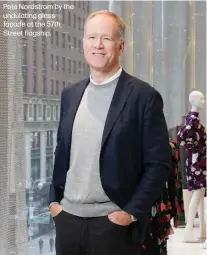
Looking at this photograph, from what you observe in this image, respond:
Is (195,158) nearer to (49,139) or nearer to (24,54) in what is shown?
(49,139)

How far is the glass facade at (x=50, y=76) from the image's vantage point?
2.37 meters

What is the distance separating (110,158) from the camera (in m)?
1.61

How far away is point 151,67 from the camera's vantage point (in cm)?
255

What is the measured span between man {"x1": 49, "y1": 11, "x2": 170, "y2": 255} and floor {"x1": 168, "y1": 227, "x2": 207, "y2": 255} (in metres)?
1.57

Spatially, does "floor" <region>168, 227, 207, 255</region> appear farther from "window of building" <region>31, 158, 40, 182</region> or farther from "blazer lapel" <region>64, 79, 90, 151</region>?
"blazer lapel" <region>64, 79, 90, 151</region>

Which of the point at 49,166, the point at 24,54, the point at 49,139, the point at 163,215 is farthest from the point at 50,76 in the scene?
the point at 163,215

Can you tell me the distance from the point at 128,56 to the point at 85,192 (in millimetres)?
1022

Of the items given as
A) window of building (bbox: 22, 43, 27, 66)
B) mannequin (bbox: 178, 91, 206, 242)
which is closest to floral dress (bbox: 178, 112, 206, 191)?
mannequin (bbox: 178, 91, 206, 242)

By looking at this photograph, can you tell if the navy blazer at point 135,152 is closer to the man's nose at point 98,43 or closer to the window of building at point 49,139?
the man's nose at point 98,43

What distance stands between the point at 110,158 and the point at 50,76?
948 mm

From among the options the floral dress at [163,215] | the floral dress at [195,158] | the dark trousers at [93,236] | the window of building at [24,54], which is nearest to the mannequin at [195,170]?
the floral dress at [195,158]

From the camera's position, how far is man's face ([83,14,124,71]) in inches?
65.6

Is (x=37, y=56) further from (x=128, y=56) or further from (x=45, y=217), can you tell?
(x=45, y=217)

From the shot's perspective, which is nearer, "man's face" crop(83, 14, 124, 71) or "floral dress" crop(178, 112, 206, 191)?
"man's face" crop(83, 14, 124, 71)
